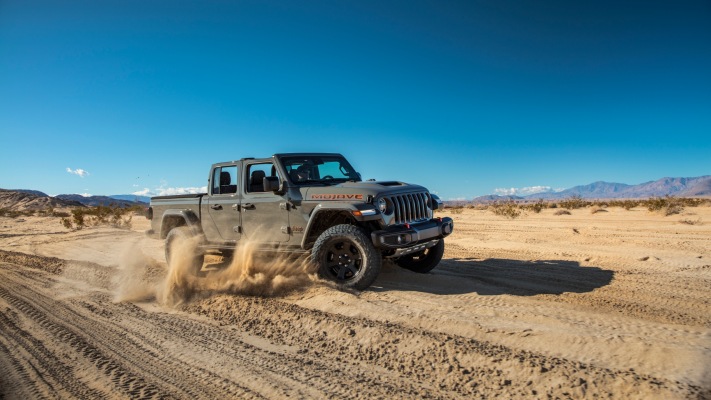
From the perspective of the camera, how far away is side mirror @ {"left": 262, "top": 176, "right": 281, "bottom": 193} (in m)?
5.62

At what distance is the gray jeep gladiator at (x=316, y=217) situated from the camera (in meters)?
5.18

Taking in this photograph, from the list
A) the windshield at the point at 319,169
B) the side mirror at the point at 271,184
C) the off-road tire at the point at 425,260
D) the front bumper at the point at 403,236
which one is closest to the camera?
the front bumper at the point at 403,236

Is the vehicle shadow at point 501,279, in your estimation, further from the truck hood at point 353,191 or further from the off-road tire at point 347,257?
the truck hood at point 353,191

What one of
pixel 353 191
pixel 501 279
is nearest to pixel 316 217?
pixel 353 191

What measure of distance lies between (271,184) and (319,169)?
1.19 metres

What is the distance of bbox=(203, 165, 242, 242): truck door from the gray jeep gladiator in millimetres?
17

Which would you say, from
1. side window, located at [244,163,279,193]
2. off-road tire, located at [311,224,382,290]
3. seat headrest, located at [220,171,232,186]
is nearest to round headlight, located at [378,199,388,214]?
off-road tire, located at [311,224,382,290]

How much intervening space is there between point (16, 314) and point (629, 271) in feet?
29.2

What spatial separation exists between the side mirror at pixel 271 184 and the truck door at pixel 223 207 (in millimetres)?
934

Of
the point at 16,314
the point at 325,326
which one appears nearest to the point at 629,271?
the point at 325,326

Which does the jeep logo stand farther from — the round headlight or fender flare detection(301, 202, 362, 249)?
the round headlight

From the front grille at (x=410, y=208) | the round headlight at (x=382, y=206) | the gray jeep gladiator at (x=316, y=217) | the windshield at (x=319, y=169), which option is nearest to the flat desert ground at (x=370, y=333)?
the gray jeep gladiator at (x=316, y=217)

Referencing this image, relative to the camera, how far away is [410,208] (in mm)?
5707

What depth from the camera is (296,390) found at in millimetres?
2889
